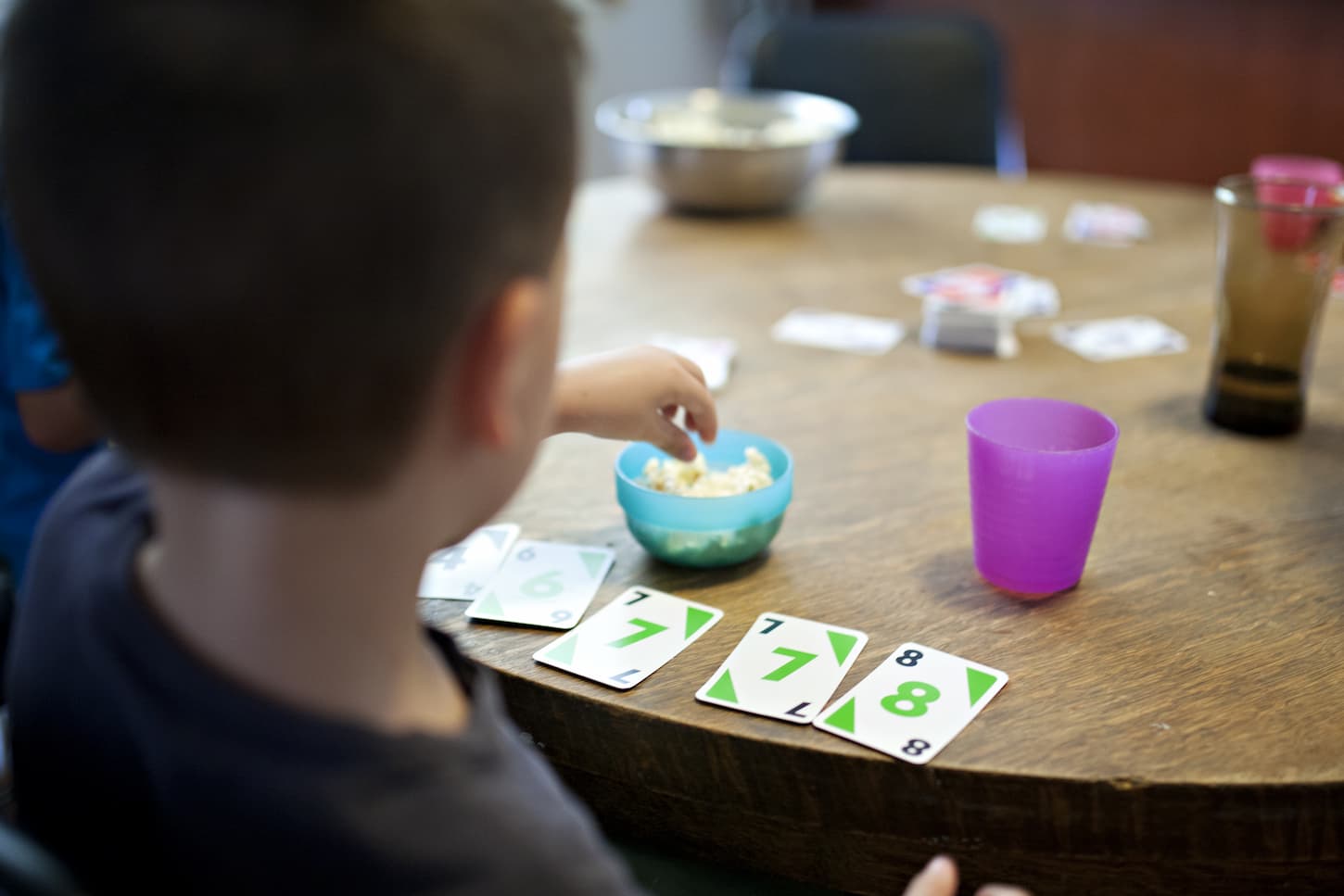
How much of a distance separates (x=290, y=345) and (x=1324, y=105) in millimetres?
3537

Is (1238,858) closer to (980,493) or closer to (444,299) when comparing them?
(980,493)

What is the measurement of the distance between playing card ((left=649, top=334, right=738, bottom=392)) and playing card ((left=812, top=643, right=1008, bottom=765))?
54 centimetres

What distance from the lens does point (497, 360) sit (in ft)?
1.87

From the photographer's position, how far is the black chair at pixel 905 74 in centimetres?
258

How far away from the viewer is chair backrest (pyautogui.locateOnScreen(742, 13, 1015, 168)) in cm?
259

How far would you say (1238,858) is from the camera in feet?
2.50

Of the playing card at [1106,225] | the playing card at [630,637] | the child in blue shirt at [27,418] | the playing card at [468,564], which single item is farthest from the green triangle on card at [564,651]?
the playing card at [1106,225]

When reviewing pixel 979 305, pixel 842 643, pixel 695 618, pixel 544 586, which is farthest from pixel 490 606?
pixel 979 305

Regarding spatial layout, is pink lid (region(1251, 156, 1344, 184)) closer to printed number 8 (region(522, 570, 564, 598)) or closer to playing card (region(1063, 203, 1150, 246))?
playing card (region(1063, 203, 1150, 246))

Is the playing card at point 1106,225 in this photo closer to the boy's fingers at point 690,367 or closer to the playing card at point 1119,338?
the playing card at point 1119,338

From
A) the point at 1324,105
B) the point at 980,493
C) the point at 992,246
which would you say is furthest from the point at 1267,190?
the point at 1324,105

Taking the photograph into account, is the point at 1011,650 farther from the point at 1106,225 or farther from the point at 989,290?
the point at 1106,225

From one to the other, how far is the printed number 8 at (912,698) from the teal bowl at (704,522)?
0.63 ft

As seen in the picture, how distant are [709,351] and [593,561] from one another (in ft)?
1.55
